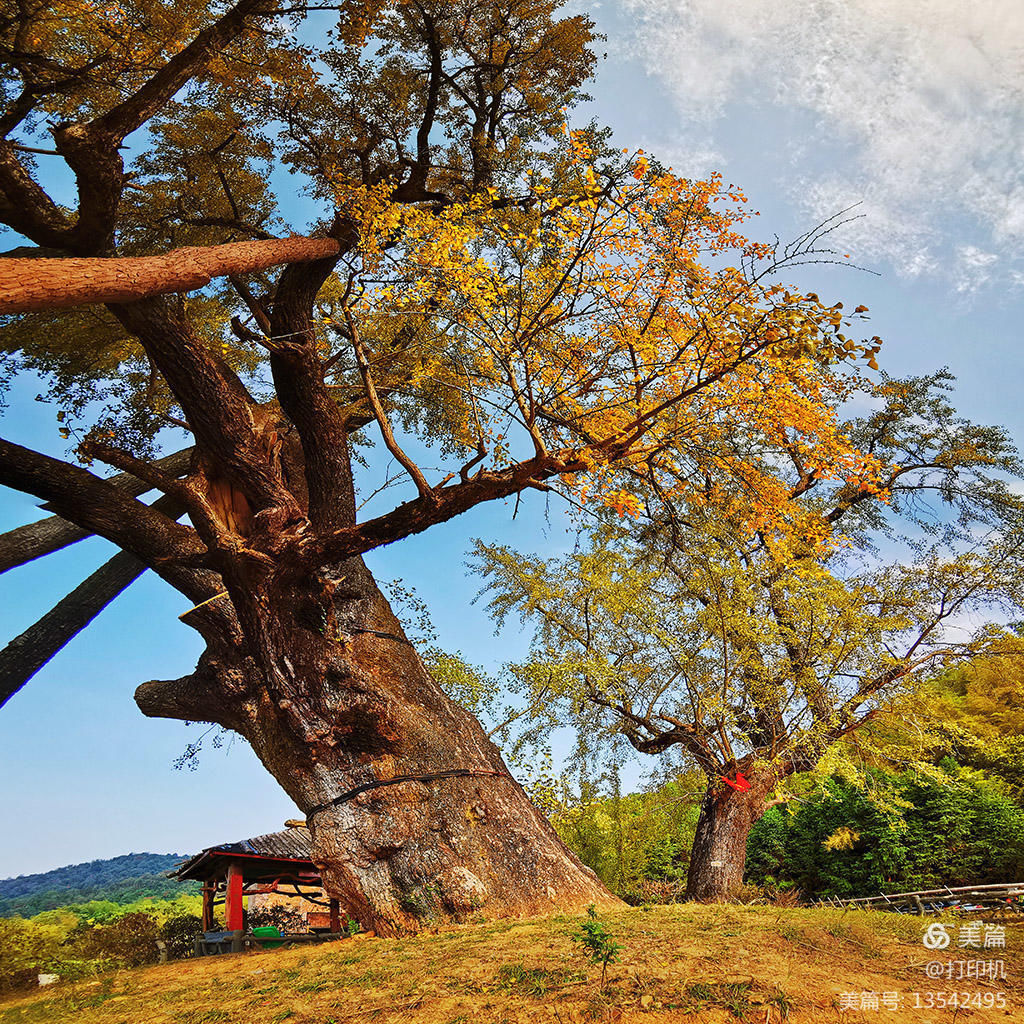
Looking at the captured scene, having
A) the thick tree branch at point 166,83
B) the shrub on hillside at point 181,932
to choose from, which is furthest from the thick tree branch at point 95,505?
the shrub on hillside at point 181,932

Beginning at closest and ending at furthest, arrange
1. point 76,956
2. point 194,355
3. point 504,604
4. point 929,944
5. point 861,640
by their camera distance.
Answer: point 929,944 → point 194,355 → point 76,956 → point 861,640 → point 504,604

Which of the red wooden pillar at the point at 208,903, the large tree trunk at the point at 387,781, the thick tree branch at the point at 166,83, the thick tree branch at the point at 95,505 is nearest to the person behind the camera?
the thick tree branch at the point at 166,83

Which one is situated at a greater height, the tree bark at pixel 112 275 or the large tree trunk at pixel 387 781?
the tree bark at pixel 112 275

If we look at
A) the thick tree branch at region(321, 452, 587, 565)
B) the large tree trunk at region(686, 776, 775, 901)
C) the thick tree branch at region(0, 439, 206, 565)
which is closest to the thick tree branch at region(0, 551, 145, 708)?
the thick tree branch at region(0, 439, 206, 565)

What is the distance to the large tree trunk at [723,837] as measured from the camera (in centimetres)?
964

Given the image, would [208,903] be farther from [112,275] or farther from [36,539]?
[112,275]

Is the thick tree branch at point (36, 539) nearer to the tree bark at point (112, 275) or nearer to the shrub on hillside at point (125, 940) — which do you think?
the tree bark at point (112, 275)

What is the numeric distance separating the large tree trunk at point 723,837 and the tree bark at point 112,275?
9.33 meters

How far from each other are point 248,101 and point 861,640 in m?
11.0

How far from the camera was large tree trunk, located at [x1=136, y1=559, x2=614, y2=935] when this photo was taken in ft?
19.0

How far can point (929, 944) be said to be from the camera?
12.5 feet

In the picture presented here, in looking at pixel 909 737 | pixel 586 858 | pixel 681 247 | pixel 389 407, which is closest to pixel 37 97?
pixel 389 407

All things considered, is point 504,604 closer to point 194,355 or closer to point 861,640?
point 861,640

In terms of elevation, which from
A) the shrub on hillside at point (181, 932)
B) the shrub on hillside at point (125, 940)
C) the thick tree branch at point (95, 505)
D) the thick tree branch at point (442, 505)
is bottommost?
the shrub on hillside at point (181, 932)
